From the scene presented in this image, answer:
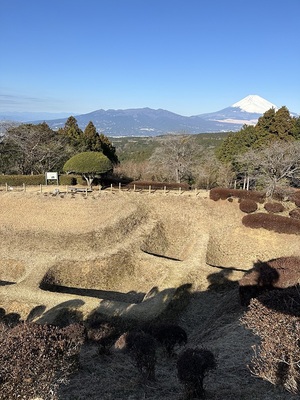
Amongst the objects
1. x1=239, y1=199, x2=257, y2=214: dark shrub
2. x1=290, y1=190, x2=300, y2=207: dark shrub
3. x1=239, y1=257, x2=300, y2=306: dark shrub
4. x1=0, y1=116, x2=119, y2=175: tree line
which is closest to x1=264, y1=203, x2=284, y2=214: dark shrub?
x1=239, y1=199, x2=257, y2=214: dark shrub

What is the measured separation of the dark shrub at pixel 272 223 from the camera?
93.6 ft

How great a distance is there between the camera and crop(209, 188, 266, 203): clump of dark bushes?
107ft

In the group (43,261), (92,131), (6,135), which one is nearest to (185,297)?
(43,261)

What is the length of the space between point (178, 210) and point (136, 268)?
9.54m

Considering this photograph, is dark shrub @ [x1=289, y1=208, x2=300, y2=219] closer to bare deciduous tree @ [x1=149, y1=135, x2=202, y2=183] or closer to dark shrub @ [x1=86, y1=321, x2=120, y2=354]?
bare deciduous tree @ [x1=149, y1=135, x2=202, y2=183]

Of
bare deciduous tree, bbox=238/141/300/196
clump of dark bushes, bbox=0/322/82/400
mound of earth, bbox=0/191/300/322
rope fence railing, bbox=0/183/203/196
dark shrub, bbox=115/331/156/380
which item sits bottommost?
mound of earth, bbox=0/191/300/322

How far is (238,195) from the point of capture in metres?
33.2

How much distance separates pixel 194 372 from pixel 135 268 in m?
16.2

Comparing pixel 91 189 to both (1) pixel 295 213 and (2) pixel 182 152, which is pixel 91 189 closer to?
(2) pixel 182 152

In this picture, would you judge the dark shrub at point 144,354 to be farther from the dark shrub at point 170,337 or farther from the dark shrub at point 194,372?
the dark shrub at point 170,337

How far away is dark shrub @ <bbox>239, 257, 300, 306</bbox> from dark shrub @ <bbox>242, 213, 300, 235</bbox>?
11.4 metres

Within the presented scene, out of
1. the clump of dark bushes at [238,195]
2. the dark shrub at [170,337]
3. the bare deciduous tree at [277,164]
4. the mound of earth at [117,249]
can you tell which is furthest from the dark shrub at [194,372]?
the bare deciduous tree at [277,164]

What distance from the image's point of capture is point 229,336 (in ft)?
47.8

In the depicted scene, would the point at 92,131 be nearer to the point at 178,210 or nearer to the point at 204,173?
the point at 204,173
